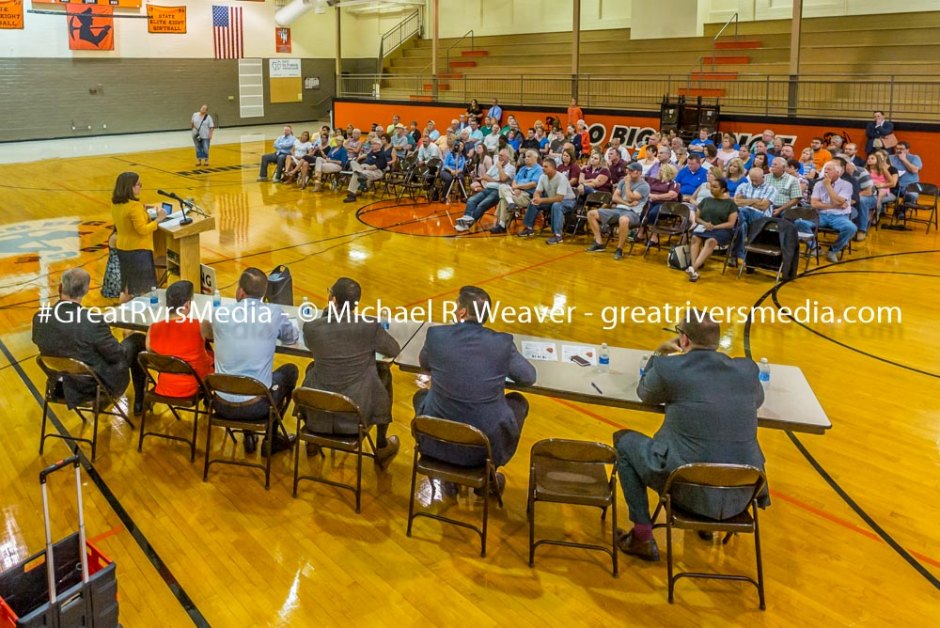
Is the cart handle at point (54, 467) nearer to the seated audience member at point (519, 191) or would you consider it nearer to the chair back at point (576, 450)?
the chair back at point (576, 450)

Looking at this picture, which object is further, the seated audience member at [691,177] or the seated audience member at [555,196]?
the seated audience member at [555,196]

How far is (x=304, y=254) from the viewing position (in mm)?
9906

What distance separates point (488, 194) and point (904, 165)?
21.7 feet

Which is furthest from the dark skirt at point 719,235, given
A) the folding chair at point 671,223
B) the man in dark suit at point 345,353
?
the man in dark suit at point 345,353

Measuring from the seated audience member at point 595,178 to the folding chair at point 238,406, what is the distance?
7.00 metres

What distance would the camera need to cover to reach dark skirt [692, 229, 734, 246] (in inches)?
352

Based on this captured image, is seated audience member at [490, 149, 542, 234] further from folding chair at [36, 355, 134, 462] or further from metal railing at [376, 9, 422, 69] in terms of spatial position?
metal railing at [376, 9, 422, 69]

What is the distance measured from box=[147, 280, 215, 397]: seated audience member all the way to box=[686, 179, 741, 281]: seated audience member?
587 centimetres

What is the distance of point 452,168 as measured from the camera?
1353 centimetres

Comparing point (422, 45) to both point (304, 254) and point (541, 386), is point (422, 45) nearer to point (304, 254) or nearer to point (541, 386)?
point (304, 254)

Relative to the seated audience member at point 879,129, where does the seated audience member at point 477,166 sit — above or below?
below

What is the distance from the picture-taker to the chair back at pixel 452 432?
3703 millimetres

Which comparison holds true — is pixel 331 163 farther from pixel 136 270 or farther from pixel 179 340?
pixel 179 340

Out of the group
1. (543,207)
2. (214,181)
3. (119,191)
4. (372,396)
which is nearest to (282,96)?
(214,181)
